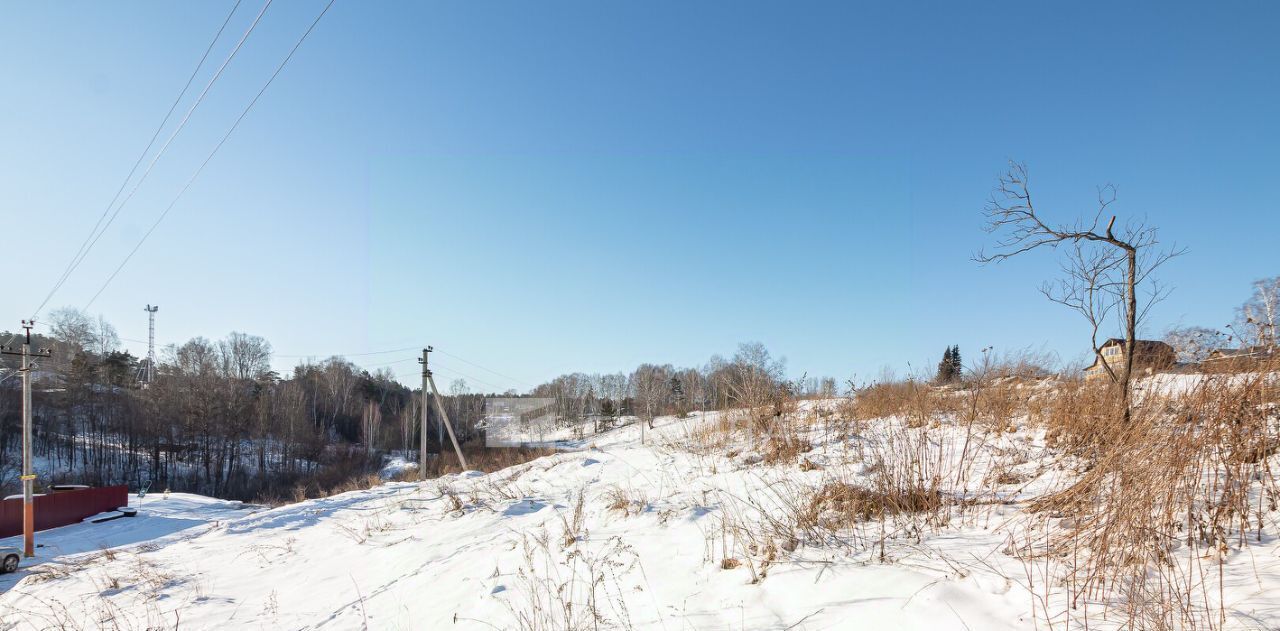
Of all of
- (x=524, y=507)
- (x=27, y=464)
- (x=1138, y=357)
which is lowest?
(x=27, y=464)

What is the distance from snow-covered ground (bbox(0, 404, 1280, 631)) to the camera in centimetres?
242

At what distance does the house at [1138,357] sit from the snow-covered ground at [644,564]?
117 cm

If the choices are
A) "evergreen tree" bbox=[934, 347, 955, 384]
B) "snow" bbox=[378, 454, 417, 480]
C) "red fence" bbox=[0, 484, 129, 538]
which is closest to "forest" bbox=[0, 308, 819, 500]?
"snow" bbox=[378, 454, 417, 480]

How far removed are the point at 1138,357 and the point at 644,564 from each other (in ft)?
17.3

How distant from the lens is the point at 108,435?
1617 inches

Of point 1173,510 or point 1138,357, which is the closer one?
point 1173,510

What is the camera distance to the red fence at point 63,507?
61.0ft

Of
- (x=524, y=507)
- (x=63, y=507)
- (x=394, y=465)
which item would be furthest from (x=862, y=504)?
(x=394, y=465)

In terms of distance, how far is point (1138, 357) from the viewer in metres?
4.96

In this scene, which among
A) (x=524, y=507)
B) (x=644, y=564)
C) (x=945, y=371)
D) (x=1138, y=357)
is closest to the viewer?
(x=644, y=564)

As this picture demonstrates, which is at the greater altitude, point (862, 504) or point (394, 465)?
point (862, 504)

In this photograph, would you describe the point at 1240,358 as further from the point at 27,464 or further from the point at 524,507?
the point at 27,464

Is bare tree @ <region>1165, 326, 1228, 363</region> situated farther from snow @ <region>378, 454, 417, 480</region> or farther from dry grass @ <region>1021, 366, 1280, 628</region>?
snow @ <region>378, 454, 417, 480</region>

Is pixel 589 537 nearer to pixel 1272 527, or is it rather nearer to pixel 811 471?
pixel 811 471
